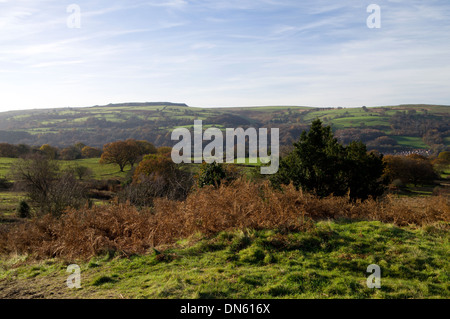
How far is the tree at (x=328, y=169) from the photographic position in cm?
2041

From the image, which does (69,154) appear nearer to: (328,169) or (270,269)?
(328,169)

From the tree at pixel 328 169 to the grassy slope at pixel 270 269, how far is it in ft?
40.2

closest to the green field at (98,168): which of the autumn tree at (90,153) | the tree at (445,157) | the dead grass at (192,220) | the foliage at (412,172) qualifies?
the autumn tree at (90,153)

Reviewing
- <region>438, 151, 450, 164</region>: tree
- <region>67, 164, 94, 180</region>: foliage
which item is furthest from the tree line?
<region>438, 151, 450, 164</region>: tree

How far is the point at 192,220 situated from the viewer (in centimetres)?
874

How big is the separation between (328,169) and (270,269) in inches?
629

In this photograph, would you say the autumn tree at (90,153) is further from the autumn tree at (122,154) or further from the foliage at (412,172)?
the foliage at (412,172)

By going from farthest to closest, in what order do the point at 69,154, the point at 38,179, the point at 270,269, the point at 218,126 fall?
the point at 218,126 < the point at 69,154 < the point at 38,179 < the point at 270,269

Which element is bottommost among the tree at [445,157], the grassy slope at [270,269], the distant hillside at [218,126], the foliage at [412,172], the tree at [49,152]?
the foliage at [412,172]

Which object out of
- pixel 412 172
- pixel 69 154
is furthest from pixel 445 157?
pixel 69 154

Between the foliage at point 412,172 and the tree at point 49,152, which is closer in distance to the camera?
the foliage at point 412,172

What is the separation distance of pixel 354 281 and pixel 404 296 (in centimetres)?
77

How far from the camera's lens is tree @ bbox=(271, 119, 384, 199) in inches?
803
